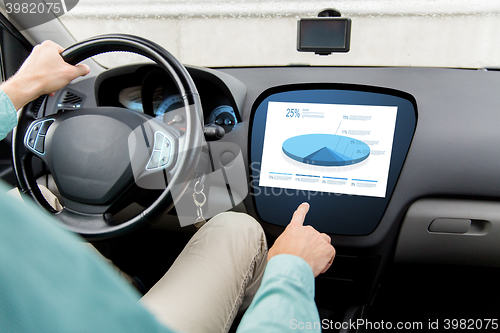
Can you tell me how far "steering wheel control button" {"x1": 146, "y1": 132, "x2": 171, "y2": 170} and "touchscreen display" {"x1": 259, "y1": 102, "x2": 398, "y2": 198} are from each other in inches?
14.7

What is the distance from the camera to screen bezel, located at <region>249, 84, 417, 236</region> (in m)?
1.01

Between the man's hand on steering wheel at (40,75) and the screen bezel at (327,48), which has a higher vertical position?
the screen bezel at (327,48)

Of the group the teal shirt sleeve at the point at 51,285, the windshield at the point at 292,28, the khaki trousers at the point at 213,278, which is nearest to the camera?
the teal shirt sleeve at the point at 51,285

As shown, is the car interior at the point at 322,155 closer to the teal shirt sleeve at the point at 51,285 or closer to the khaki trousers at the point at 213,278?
the khaki trousers at the point at 213,278

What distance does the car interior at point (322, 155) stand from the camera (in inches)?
31.9

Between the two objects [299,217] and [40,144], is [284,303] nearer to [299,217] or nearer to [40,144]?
[299,217]

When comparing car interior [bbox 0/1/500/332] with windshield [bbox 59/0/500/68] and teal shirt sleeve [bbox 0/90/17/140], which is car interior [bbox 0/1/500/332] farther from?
windshield [bbox 59/0/500/68]

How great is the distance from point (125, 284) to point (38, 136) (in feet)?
2.33

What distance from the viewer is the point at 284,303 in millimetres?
516

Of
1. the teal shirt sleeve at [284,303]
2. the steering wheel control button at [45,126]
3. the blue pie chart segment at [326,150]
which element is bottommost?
the teal shirt sleeve at [284,303]

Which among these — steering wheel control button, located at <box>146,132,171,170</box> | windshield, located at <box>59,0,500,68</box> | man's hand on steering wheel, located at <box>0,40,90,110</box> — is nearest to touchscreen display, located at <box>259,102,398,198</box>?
steering wheel control button, located at <box>146,132,171,170</box>

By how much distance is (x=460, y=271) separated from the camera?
1.17 m

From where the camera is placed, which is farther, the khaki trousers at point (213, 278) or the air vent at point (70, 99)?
the air vent at point (70, 99)

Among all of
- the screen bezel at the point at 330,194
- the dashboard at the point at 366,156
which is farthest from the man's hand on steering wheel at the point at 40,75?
the screen bezel at the point at 330,194
